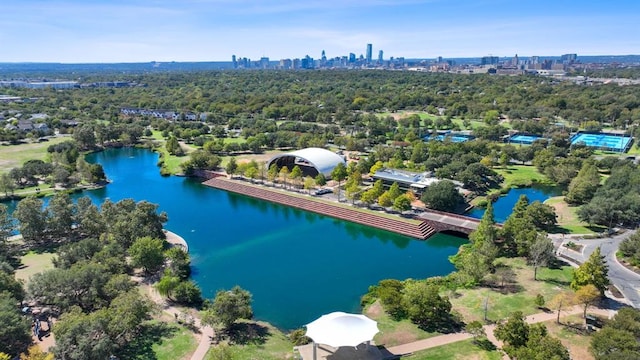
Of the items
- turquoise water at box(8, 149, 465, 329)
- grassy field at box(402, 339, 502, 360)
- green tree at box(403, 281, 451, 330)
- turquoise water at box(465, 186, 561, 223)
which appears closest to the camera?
grassy field at box(402, 339, 502, 360)

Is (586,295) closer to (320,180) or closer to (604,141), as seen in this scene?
(320,180)

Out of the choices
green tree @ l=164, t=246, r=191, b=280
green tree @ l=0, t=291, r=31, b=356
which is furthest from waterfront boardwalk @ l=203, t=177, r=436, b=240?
green tree @ l=0, t=291, r=31, b=356

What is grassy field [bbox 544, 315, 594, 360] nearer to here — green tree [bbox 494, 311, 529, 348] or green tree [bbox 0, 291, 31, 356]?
green tree [bbox 494, 311, 529, 348]

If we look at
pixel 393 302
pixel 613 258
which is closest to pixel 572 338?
pixel 393 302

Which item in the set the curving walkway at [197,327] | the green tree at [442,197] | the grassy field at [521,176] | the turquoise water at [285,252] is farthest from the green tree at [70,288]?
the grassy field at [521,176]

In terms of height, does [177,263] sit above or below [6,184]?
below

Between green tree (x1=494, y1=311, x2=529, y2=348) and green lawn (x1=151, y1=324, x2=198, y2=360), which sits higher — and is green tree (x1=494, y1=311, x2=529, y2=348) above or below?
above

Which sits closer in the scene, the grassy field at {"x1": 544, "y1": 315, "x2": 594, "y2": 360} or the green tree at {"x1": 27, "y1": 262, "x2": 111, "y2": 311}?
the grassy field at {"x1": 544, "y1": 315, "x2": 594, "y2": 360}

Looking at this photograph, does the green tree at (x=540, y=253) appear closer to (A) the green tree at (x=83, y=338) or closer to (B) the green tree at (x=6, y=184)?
(A) the green tree at (x=83, y=338)
